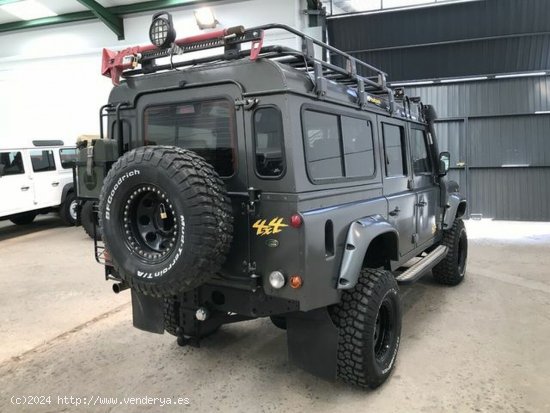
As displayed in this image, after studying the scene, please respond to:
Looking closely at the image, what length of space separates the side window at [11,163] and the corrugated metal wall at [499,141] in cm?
893

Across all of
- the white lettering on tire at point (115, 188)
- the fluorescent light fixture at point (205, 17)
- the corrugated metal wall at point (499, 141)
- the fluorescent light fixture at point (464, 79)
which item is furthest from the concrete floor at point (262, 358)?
the fluorescent light fixture at point (205, 17)

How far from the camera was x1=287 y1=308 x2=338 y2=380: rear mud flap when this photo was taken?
2562 mm

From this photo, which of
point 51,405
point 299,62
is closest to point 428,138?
point 299,62

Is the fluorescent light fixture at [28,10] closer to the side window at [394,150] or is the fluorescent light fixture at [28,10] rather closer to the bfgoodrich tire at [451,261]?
the side window at [394,150]

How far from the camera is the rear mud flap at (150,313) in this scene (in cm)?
298

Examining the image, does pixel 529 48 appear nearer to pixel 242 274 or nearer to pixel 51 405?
pixel 242 274

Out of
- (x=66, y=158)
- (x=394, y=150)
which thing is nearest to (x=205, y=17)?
(x=66, y=158)

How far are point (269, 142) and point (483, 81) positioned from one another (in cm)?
923

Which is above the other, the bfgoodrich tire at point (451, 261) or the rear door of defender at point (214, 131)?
the rear door of defender at point (214, 131)

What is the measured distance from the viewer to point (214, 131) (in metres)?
2.63

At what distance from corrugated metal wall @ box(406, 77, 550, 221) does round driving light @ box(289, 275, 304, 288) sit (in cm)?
907

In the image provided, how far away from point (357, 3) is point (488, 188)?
518cm

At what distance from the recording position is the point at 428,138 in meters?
4.79

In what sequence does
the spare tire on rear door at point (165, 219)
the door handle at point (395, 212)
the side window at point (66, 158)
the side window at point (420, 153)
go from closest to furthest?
the spare tire on rear door at point (165, 219), the door handle at point (395, 212), the side window at point (420, 153), the side window at point (66, 158)
